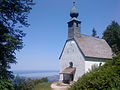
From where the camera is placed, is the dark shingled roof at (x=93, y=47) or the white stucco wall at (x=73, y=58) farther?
the dark shingled roof at (x=93, y=47)

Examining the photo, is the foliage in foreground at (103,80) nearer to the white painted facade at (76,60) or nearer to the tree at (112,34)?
the white painted facade at (76,60)

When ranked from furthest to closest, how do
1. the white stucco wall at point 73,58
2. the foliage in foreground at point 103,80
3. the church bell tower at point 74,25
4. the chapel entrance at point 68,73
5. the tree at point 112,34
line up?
the tree at point 112,34 < the church bell tower at point 74,25 < the chapel entrance at point 68,73 < the white stucco wall at point 73,58 < the foliage in foreground at point 103,80

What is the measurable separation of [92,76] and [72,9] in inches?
1345

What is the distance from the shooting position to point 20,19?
1708 cm

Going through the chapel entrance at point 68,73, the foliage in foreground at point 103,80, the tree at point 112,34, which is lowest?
the chapel entrance at point 68,73

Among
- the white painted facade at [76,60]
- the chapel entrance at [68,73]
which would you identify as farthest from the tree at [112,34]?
the chapel entrance at [68,73]

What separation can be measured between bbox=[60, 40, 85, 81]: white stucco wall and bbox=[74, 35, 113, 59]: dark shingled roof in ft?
3.77

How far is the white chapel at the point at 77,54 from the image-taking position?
38.5 m

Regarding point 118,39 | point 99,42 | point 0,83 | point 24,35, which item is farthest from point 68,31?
point 0,83

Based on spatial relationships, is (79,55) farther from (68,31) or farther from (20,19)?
(20,19)

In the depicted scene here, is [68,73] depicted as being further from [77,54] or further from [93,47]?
[93,47]

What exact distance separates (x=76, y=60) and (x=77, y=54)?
3.92 ft

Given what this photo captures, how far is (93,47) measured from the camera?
138 ft

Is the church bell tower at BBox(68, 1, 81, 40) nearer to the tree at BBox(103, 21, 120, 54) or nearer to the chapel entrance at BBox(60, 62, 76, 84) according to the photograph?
the chapel entrance at BBox(60, 62, 76, 84)
